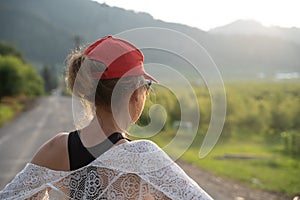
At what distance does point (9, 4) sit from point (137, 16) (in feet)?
419

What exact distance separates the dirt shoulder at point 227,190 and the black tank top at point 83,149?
5.91m

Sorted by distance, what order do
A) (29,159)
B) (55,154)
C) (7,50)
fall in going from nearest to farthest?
(55,154) < (29,159) < (7,50)

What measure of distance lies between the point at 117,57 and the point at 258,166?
30.5ft

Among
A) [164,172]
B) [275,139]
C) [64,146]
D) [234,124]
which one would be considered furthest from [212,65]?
[234,124]

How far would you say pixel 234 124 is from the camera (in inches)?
667

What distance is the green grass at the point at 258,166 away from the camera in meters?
8.55

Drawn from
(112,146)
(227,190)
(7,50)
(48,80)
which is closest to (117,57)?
(112,146)

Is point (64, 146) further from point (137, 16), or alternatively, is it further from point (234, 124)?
point (234, 124)

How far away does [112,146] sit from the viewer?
152 centimetres

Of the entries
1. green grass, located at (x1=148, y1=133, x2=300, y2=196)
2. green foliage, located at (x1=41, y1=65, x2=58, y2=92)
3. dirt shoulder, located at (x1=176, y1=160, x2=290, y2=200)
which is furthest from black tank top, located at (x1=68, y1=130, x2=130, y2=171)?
green foliage, located at (x1=41, y1=65, x2=58, y2=92)

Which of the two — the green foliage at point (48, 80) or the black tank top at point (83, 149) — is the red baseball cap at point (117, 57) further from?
the green foliage at point (48, 80)

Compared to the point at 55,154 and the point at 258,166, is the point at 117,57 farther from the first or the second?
the point at 258,166

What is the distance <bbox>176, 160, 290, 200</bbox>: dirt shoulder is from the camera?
752cm

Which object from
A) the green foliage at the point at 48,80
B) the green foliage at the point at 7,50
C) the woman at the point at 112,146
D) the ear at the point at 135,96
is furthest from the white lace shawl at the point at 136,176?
the green foliage at the point at 48,80
